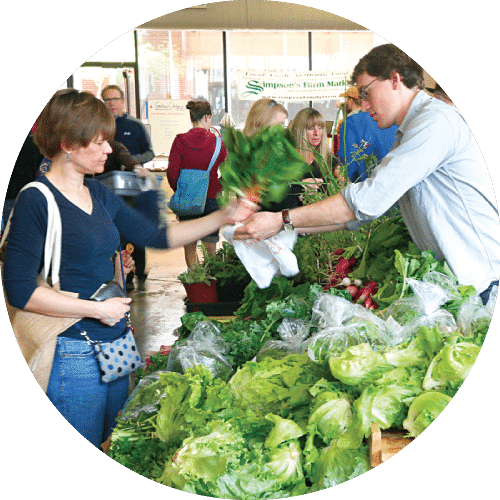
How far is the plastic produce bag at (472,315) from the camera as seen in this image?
1722 mm

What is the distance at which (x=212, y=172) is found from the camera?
2.08 metres

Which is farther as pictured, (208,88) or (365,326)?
(208,88)

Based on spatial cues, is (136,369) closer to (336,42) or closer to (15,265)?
(15,265)

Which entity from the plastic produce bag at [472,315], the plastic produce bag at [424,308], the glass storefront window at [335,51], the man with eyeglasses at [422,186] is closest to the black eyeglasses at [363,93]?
the man with eyeglasses at [422,186]

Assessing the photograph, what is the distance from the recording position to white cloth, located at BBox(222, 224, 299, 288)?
215cm

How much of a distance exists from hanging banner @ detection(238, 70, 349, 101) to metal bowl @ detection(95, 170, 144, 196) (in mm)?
617

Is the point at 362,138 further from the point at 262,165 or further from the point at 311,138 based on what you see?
the point at 262,165

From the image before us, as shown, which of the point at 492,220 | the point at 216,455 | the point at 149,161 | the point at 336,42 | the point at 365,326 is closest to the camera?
the point at 216,455

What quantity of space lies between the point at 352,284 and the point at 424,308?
0.54m

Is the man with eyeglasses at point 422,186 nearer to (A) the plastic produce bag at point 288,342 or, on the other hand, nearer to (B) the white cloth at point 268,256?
(B) the white cloth at point 268,256

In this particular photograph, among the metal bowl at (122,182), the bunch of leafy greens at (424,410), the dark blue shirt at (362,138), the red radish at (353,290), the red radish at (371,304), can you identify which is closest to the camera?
the bunch of leafy greens at (424,410)

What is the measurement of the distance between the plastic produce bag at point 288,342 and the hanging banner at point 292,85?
0.92 m

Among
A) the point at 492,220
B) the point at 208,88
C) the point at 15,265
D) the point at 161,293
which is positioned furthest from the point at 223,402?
the point at 208,88

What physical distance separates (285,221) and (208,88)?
76 cm
